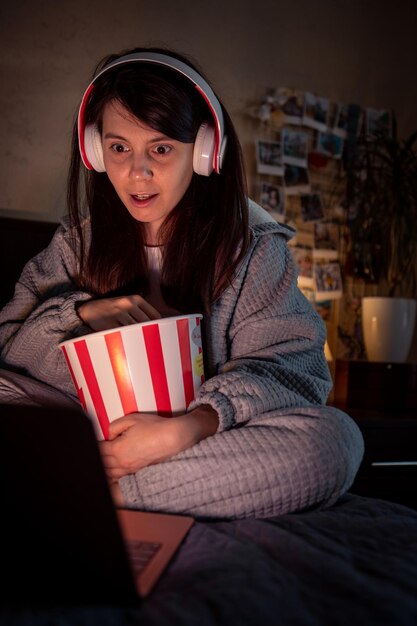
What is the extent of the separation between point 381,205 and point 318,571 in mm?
1928

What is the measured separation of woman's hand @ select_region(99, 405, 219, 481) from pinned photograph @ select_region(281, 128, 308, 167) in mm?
1699

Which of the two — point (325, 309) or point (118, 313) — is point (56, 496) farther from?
point (325, 309)

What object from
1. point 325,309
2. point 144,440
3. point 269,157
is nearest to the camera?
point 144,440

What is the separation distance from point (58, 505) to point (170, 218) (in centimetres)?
88

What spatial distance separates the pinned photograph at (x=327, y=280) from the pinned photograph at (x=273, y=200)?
0.86ft

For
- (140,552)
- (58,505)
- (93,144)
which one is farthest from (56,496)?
(93,144)

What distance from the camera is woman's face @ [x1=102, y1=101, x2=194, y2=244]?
1065mm

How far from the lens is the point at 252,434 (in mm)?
829

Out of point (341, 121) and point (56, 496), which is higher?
point (341, 121)

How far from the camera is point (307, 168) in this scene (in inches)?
93.7

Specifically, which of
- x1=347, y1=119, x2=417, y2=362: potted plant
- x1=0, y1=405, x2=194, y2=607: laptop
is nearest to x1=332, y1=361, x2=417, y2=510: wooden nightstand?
x1=347, y1=119, x2=417, y2=362: potted plant

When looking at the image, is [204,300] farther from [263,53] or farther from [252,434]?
[263,53]

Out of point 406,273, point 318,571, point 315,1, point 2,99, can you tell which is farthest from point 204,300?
point 315,1

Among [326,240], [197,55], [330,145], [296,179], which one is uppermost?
[197,55]
